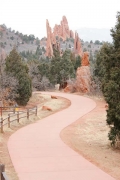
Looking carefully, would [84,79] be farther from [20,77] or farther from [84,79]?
[20,77]

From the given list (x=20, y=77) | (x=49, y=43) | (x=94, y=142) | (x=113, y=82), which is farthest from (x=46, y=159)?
(x=49, y=43)

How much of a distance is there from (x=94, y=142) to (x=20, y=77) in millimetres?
22238

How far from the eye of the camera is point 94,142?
16.0 m

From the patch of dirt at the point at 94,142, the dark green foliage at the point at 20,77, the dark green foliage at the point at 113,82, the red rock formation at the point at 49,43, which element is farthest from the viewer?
the red rock formation at the point at 49,43

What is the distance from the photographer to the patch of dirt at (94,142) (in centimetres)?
1090

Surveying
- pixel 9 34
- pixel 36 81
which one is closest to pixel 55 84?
pixel 36 81

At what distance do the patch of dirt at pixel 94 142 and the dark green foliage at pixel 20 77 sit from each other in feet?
39.4

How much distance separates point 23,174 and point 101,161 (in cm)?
341

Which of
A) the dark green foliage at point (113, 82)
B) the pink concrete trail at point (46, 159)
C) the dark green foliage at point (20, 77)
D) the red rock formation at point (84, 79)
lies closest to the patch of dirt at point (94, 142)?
the pink concrete trail at point (46, 159)

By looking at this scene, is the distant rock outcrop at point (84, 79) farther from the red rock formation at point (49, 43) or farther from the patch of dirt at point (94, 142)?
the red rock formation at point (49, 43)

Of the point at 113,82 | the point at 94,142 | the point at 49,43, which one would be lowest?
the point at 94,142

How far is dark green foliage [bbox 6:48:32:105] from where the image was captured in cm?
3612

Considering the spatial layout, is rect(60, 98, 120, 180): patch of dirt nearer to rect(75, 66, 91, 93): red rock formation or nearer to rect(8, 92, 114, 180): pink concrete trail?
rect(8, 92, 114, 180): pink concrete trail

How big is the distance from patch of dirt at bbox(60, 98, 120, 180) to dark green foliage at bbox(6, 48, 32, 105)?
12.0m
